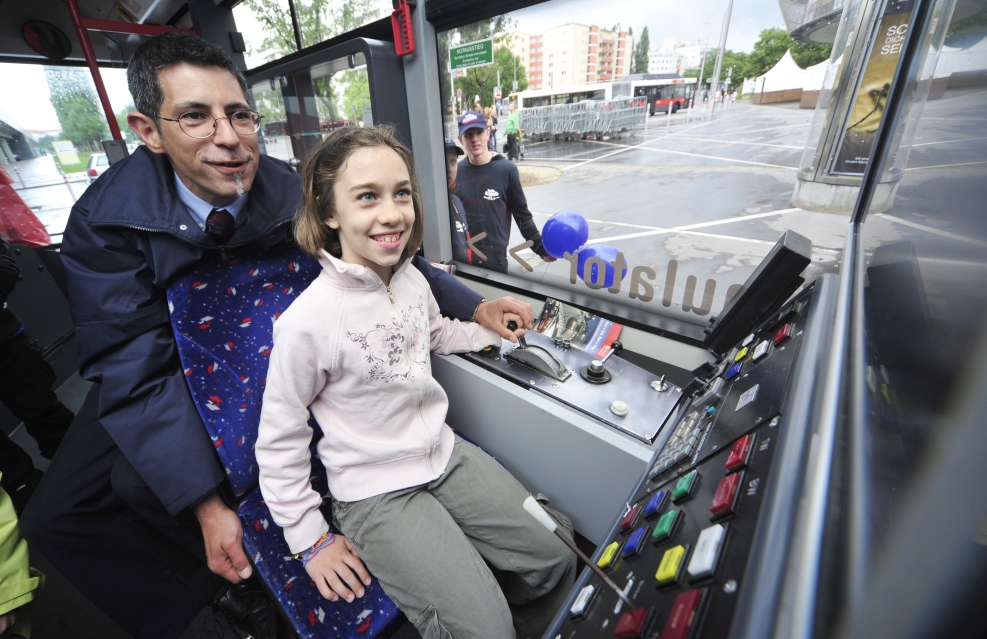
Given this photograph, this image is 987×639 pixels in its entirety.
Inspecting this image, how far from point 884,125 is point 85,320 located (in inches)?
69.2

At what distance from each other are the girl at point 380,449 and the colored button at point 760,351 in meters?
0.66

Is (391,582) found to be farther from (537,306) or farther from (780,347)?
(537,306)

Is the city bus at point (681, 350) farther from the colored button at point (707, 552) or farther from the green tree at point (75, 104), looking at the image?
the green tree at point (75, 104)

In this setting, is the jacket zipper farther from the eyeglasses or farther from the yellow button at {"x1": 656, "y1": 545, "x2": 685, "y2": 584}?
the yellow button at {"x1": 656, "y1": 545, "x2": 685, "y2": 584}

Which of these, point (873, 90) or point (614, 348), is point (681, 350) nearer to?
point (614, 348)

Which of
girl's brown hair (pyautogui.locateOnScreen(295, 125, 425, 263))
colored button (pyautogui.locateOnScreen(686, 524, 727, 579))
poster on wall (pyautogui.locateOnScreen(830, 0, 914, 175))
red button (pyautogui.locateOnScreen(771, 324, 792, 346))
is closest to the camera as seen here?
colored button (pyautogui.locateOnScreen(686, 524, 727, 579))

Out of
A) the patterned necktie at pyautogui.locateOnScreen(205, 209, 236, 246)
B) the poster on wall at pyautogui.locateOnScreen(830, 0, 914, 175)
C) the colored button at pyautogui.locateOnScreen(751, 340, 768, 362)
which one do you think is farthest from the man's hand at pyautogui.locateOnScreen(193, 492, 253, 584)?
the poster on wall at pyautogui.locateOnScreen(830, 0, 914, 175)

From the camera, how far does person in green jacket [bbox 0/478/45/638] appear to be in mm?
886

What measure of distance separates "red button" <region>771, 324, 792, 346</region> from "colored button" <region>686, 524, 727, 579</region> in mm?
376

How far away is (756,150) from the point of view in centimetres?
114

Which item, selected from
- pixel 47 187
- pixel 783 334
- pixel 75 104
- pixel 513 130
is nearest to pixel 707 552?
pixel 783 334

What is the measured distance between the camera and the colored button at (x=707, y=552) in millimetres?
367

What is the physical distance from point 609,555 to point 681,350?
891mm

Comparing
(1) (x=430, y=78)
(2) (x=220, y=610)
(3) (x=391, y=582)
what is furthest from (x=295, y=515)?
(1) (x=430, y=78)
